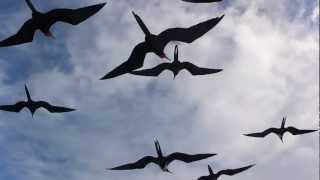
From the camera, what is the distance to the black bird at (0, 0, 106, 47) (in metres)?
30.8

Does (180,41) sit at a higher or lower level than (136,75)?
lower

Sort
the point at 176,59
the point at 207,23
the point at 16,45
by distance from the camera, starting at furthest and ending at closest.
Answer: the point at 176,59 → the point at 16,45 → the point at 207,23

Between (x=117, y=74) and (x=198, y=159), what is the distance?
901 cm

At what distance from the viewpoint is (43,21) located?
105ft

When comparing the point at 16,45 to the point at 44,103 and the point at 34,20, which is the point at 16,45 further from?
the point at 44,103

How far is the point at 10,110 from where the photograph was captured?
4194 cm

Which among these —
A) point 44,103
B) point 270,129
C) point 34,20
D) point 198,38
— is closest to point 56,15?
point 34,20

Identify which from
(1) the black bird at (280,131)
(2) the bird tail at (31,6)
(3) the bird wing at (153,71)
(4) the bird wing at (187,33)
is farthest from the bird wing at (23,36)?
(1) the black bird at (280,131)

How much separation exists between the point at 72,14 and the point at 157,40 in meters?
4.45

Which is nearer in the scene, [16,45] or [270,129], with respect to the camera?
[16,45]

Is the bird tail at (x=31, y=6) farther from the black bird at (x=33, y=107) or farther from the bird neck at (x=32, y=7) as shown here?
the black bird at (x=33, y=107)

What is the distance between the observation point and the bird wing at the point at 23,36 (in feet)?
105

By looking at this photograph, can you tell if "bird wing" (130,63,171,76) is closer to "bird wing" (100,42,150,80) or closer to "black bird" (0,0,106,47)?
"bird wing" (100,42,150,80)

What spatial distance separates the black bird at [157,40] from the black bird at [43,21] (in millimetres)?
3131
